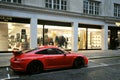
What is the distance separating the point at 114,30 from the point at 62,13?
10017mm

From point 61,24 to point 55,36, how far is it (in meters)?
1.50

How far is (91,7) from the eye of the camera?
27422 mm

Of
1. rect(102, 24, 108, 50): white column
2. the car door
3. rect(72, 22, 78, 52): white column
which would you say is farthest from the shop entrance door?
the car door

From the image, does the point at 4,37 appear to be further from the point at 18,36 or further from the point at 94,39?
the point at 94,39

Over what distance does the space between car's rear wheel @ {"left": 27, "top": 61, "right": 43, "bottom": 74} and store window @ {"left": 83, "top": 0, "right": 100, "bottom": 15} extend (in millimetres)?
16099

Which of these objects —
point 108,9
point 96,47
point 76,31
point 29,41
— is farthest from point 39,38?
point 108,9

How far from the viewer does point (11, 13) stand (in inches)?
789

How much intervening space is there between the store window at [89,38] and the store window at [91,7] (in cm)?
219

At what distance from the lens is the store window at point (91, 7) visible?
26786 millimetres

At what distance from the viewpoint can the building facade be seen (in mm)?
20750

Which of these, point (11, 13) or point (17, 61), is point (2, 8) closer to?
point (11, 13)

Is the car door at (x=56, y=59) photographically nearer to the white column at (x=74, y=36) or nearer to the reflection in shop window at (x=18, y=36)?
the reflection in shop window at (x=18, y=36)

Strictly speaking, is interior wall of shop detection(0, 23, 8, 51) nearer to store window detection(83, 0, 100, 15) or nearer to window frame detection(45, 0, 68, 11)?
window frame detection(45, 0, 68, 11)

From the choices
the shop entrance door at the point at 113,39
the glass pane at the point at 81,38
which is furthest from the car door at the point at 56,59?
the shop entrance door at the point at 113,39
